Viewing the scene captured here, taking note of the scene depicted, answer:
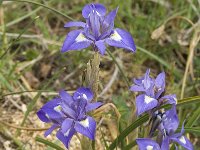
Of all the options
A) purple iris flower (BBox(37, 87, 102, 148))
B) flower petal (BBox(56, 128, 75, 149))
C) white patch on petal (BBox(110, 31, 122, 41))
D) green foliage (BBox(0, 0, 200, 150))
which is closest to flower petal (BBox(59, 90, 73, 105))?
purple iris flower (BBox(37, 87, 102, 148))

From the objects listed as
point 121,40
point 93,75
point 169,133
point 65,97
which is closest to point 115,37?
point 121,40

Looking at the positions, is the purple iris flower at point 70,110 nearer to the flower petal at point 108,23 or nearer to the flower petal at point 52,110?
the flower petal at point 52,110

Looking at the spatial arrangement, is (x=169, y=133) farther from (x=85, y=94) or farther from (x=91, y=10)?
(x=91, y=10)

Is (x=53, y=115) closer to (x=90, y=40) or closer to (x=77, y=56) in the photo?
(x=90, y=40)

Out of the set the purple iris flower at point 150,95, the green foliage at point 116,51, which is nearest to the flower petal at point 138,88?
the purple iris flower at point 150,95

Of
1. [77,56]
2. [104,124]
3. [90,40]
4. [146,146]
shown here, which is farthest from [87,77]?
[77,56]

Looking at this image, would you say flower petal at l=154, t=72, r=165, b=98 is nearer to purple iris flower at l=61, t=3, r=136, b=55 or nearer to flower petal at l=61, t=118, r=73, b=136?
purple iris flower at l=61, t=3, r=136, b=55
